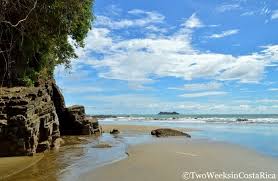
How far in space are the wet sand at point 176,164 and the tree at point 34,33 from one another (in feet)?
14.8

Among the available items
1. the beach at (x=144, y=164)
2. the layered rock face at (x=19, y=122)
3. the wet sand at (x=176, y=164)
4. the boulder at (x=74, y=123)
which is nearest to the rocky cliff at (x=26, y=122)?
the layered rock face at (x=19, y=122)

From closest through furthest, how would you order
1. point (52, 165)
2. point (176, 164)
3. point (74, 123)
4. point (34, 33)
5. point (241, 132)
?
point (52, 165)
point (176, 164)
point (34, 33)
point (74, 123)
point (241, 132)

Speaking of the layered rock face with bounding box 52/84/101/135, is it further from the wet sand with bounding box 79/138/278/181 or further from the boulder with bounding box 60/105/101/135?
the wet sand with bounding box 79/138/278/181

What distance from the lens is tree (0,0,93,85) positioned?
12805 millimetres

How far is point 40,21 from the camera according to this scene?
14.0 metres

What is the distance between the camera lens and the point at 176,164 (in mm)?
12406

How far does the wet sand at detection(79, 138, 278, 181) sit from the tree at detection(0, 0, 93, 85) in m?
4.51

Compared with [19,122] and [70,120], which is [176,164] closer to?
[19,122]

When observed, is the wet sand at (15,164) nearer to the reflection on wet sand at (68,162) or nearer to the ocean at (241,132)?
the reflection on wet sand at (68,162)

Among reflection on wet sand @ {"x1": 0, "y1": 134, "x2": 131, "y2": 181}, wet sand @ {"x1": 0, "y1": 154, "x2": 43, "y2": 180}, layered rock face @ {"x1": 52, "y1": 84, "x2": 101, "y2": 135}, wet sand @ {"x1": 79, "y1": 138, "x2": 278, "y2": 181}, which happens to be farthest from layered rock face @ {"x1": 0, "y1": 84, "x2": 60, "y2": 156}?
layered rock face @ {"x1": 52, "y1": 84, "x2": 101, "y2": 135}

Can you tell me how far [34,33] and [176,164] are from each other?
7282 mm

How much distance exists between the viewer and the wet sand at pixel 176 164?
412 inches

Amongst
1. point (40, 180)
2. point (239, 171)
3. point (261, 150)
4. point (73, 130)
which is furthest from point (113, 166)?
point (73, 130)

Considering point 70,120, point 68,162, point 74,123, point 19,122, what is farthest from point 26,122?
point 74,123
